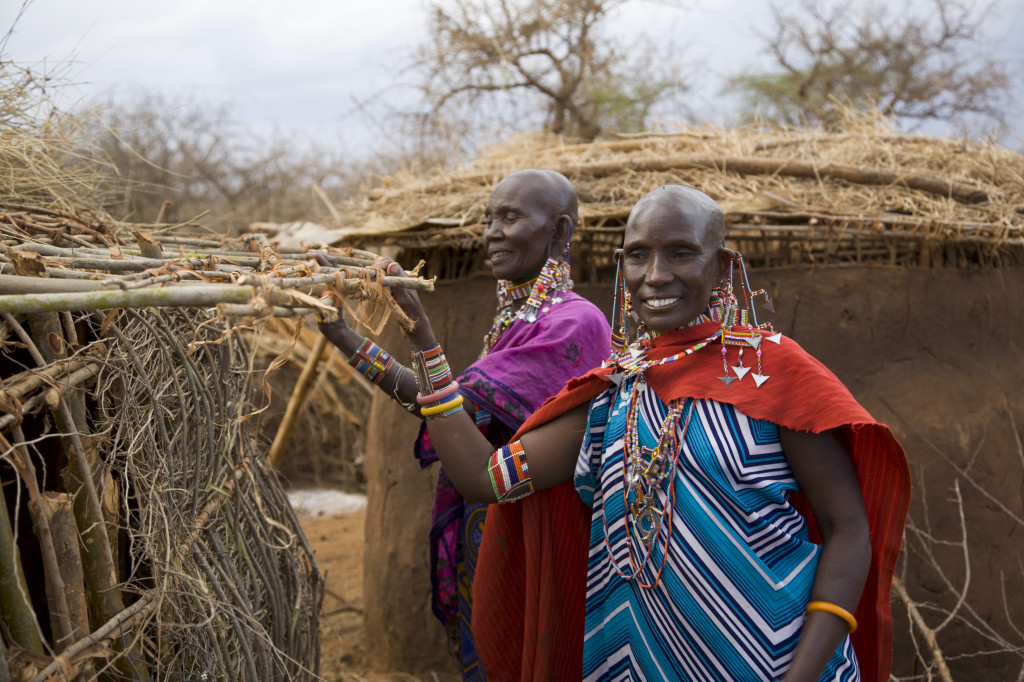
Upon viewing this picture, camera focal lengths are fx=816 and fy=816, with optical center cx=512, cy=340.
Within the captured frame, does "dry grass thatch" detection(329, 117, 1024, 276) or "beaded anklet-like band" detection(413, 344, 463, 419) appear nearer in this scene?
"beaded anklet-like band" detection(413, 344, 463, 419)

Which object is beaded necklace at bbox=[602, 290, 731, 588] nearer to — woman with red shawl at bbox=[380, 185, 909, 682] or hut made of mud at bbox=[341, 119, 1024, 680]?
woman with red shawl at bbox=[380, 185, 909, 682]

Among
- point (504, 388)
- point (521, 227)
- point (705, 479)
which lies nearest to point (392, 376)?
point (504, 388)

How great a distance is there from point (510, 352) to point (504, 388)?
0.12 m

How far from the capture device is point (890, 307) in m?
4.00

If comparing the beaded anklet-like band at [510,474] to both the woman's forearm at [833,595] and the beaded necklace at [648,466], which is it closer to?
the beaded necklace at [648,466]

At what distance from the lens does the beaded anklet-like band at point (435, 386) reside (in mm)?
2119

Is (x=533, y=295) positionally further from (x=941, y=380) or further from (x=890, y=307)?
(x=941, y=380)

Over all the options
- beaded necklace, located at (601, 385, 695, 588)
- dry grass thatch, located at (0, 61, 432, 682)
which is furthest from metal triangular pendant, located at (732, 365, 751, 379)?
dry grass thatch, located at (0, 61, 432, 682)

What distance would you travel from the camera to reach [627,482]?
1901mm

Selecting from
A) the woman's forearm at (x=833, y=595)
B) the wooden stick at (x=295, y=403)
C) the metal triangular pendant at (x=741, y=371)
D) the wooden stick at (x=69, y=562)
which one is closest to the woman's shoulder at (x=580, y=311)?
the metal triangular pendant at (x=741, y=371)

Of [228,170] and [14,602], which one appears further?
[228,170]

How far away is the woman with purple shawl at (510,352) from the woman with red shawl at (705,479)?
0.30m

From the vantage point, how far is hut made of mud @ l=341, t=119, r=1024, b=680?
152 inches

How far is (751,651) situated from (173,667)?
1501 mm
